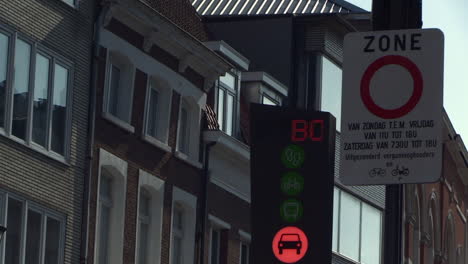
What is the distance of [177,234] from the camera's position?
34.7 meters

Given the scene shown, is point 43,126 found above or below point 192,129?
below

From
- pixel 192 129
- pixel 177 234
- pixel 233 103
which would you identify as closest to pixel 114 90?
pixel 192 129

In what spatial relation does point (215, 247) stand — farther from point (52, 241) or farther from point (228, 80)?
point (52, 241)

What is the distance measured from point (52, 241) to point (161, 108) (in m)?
5.90

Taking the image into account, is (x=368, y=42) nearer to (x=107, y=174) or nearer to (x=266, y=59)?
(x=107, y=174)

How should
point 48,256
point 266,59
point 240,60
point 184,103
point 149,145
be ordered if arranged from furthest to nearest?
point 266,59, point 240,60, point 184,103, point 149,145, point 48,256

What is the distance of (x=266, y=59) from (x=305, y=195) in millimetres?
19020

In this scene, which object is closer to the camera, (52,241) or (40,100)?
(40,100)

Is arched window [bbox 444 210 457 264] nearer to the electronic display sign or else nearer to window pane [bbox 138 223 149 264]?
window pane [bbox 138 223 149 264]

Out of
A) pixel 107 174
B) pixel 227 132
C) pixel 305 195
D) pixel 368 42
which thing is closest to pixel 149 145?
pixel 107 174

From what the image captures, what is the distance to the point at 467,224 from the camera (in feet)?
218

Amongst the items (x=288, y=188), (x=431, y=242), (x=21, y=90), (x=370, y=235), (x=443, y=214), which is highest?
(x=443, y=214)

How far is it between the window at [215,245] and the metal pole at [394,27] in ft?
94.5

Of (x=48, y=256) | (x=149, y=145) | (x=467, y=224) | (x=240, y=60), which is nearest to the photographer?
(x=48, y=256)
